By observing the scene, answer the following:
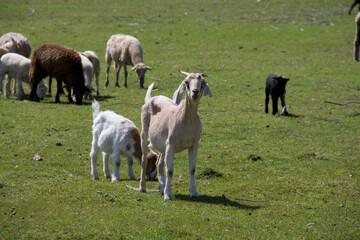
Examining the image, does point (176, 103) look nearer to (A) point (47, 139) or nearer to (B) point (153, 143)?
(B) point (153, 143)

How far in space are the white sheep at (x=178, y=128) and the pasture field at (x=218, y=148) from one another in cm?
55

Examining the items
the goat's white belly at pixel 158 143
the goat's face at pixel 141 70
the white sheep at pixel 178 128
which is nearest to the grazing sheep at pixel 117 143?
the white sheep at pixel 178 128

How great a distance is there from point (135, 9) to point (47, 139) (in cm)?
2740

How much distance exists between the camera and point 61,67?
1844 centimetres

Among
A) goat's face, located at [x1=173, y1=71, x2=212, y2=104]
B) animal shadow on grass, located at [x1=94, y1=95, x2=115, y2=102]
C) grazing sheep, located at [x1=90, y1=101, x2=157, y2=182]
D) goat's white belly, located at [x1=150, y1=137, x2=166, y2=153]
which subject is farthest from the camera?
animal shadow on grass, located at [x1=94, y1=95, x2=115, y2=102]

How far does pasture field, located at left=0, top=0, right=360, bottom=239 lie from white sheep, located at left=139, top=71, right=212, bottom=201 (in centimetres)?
55

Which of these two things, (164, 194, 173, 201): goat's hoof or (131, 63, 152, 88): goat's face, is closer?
(164, 194, 173, 201): goat's hoof

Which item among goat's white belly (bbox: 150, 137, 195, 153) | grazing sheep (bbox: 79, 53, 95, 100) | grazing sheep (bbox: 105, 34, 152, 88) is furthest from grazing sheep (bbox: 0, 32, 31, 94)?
goat's white belly (bbox: 150, 137, 195, 153)

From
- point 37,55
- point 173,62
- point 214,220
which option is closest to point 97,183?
point 214,220

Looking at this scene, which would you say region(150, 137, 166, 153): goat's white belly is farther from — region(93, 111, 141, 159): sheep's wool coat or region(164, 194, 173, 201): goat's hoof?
region(93, 111, 141, 159): sheep's wool coat

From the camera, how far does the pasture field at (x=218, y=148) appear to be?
799cm

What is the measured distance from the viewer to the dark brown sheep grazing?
18406 mm

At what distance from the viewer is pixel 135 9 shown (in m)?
39.4

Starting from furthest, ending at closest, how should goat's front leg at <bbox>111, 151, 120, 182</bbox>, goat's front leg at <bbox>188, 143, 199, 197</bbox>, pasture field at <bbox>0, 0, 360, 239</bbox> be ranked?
goat's front leg at <bbox>111, 151, 120, 182</bbox>
goat's front leg at <bbox>188, 143, 199, 197</bbox>
pasture field at <bbox>0, 0, 360, 239</bbox>
